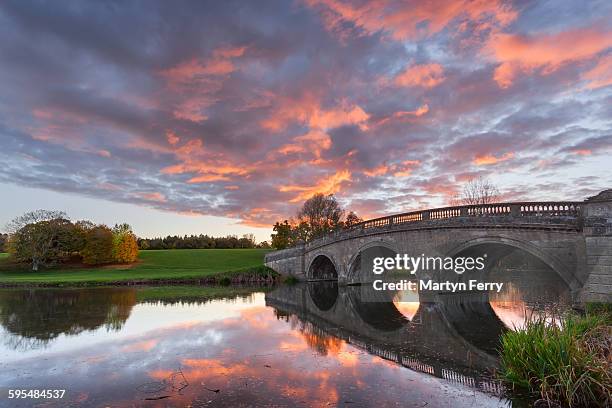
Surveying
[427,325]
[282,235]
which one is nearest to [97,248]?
[282,235]

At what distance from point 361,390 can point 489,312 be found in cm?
1373

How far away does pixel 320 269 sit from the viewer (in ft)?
148

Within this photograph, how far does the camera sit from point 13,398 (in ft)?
26.3

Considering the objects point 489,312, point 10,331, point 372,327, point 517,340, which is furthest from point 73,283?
point 517,340

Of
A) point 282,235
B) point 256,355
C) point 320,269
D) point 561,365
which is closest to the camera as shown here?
point 561,365

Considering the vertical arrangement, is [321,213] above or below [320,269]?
above

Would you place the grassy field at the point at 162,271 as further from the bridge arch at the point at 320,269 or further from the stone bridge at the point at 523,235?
the stone bridge at the point at 523,235

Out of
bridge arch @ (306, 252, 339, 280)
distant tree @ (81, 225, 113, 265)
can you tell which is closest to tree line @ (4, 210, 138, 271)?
distant tree @ (81, 225, 113, 265)

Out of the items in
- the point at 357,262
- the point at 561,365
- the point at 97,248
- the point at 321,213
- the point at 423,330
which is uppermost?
the point at 321,213

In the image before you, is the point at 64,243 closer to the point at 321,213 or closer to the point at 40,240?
the point at 40,240

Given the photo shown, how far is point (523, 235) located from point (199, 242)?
280ft

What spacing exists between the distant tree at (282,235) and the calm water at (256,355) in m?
44.1

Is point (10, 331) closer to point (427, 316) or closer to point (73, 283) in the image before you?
point (427, 316)

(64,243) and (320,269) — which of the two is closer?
(320,269)
